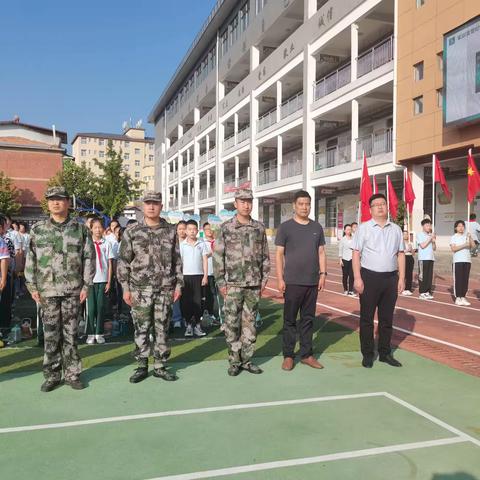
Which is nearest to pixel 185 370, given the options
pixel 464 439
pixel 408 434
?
pixel 408 434

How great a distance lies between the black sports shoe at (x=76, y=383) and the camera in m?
4.77

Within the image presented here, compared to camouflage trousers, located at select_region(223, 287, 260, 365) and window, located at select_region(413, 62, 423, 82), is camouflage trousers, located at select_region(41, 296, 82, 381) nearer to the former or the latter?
camouflage trousers, located at select_region(223, 287, 260, 365)

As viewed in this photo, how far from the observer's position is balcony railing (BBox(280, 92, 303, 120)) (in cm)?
2896

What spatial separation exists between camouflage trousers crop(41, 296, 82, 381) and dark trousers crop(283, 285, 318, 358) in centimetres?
232

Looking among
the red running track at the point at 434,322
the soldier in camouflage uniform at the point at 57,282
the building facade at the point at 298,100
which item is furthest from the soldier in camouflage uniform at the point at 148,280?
the building facade at the point at 298,100

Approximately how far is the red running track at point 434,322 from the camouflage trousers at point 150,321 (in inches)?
134

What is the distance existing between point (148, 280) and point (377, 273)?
8.67 feet

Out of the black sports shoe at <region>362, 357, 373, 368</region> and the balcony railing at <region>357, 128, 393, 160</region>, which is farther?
the balcony railing at <region>357, 128, 393, 160</region>

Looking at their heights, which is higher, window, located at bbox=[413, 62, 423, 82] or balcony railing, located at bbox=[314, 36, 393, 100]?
balcony railing, located at bbox=[314, 36, 393, 100]

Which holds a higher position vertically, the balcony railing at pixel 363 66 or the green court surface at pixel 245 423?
the balcony railing at pixel 363 66

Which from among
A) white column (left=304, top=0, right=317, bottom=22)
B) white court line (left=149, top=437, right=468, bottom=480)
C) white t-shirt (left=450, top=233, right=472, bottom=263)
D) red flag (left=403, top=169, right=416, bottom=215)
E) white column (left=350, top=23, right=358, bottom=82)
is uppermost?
white column (left=304, top=0, right=317, bottom=22)

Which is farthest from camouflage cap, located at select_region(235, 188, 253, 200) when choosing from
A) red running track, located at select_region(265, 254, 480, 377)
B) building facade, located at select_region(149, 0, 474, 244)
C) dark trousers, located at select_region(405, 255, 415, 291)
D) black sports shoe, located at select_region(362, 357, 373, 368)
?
building facade, located at select_region(149, 0, 474, 244)

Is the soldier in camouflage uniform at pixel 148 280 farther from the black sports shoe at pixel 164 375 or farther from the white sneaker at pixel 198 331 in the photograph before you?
the white sneaker at pixel 198 331

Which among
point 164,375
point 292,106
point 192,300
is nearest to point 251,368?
point 164,375
